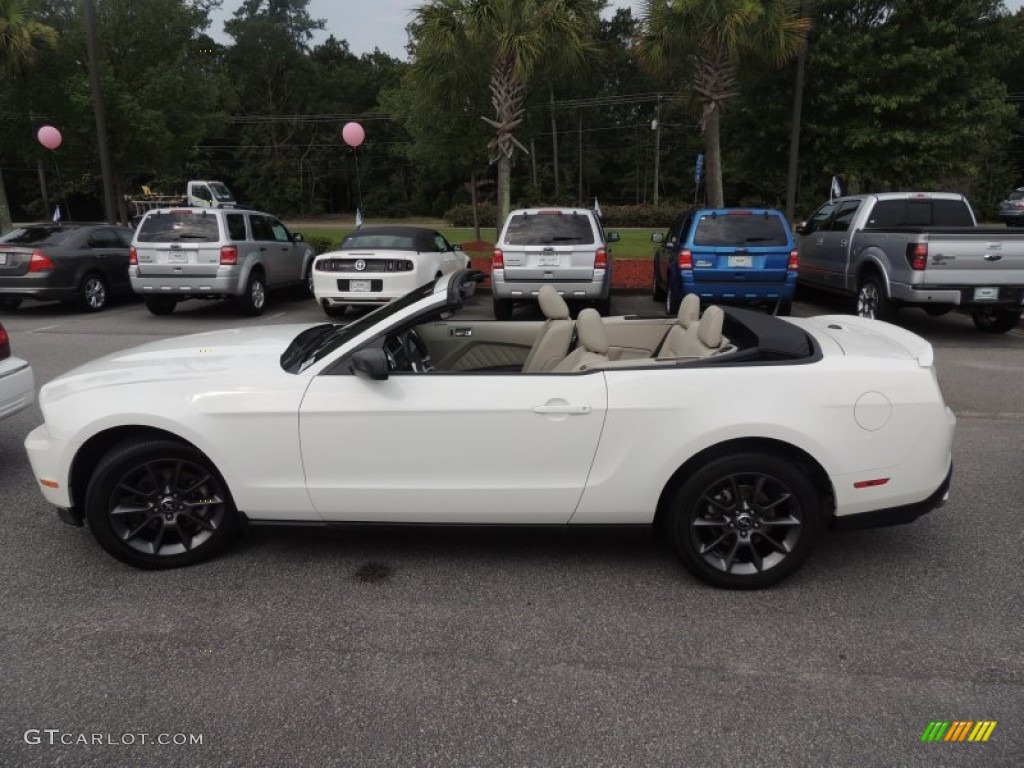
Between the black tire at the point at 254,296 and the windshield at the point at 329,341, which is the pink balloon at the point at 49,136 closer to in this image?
the black tire at the point at 254,296

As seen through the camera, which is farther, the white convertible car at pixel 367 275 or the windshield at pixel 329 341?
the white convertible car at pixel 367 275

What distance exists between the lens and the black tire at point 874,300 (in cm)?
996

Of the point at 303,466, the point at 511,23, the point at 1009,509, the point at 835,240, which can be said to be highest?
the point at 511,23

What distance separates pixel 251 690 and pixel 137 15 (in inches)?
932

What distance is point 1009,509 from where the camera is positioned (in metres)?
4.39

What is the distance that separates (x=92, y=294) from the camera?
12.8m

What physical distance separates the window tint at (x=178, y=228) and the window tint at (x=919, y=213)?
399 inches

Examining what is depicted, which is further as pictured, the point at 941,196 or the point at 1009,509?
the point at 941,196

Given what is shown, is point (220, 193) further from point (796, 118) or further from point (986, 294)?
point (986, 294)

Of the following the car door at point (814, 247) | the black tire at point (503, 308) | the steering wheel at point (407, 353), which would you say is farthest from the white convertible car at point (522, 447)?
the car door at point (814, 247)

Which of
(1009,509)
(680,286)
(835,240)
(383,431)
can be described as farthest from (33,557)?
(835,240)

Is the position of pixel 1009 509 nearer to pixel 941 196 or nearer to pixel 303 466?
pixel 303 466

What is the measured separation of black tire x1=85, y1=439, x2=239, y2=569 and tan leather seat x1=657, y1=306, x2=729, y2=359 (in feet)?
7.70

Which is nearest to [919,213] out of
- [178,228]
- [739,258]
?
[739,258]
